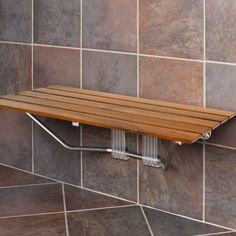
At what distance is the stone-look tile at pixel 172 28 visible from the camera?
7.76 ft

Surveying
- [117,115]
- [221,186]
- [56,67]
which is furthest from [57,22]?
[221,186]

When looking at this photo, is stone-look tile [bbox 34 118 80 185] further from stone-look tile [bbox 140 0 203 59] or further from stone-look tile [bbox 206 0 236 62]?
stone-look tile [bbox 206 0 236 62]

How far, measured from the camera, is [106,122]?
2.23 meters

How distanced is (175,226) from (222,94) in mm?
545

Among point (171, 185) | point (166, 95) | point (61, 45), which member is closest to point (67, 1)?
point (61, 45)

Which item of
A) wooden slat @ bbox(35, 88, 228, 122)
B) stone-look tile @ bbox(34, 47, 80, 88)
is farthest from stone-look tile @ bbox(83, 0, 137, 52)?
wooden slat @ bbox(35, 88, 228, 122)

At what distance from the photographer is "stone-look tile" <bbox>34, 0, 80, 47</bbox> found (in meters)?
2.78

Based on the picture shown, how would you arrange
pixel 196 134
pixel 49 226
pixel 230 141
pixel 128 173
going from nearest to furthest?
pixel 196 134 → pixel 230 141 → pixel 49 226 → pixel 128 173

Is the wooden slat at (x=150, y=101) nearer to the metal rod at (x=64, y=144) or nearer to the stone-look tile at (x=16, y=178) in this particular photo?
the metal rod at (x=64, y=144)

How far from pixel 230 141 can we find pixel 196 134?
298 millimetres

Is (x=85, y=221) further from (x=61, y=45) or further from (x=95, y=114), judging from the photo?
(x=61, y=45)

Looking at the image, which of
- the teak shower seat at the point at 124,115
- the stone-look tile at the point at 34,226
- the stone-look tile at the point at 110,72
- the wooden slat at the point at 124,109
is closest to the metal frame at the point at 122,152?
the teak shower seat at the point at 124,115

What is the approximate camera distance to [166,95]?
Result: 250 cm

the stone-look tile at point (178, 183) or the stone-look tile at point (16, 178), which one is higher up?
the stone-look tile at point (178, 183)
